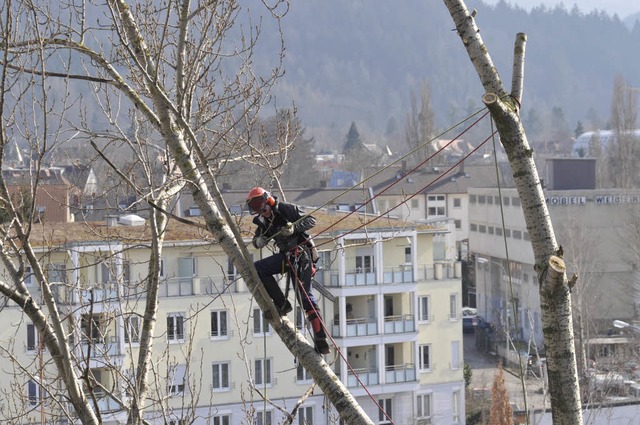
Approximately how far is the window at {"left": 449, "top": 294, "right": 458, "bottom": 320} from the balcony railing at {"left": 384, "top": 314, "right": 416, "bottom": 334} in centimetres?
194

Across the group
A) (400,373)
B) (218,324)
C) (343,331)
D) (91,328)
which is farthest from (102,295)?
(400,373)

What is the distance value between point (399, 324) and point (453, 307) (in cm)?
261

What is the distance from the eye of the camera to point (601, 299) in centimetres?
4400

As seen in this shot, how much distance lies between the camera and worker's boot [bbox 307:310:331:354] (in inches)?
253

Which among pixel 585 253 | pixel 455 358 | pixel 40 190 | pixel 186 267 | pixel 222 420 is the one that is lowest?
pixel 222 420

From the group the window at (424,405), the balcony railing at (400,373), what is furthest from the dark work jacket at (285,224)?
the window at (424,405)

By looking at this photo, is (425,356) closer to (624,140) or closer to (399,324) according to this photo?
(399,324)

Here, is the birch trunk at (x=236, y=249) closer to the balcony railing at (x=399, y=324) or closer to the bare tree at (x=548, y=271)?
the bare tree at (x=548, y=271)

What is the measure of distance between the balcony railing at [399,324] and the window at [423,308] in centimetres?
115

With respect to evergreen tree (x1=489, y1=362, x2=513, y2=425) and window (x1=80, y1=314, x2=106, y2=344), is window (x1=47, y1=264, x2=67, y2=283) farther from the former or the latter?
evergreen tree (x1=489, y1=362, x2=513, y2=425)

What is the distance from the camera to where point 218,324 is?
26.9m

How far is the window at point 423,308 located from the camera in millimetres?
30516

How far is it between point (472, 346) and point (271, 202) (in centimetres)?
3772

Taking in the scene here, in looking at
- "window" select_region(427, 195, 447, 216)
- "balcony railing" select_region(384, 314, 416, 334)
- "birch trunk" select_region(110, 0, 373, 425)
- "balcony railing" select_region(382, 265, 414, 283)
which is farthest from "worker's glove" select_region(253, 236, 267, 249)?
"window" select_region(427, 195, 447, 216)
